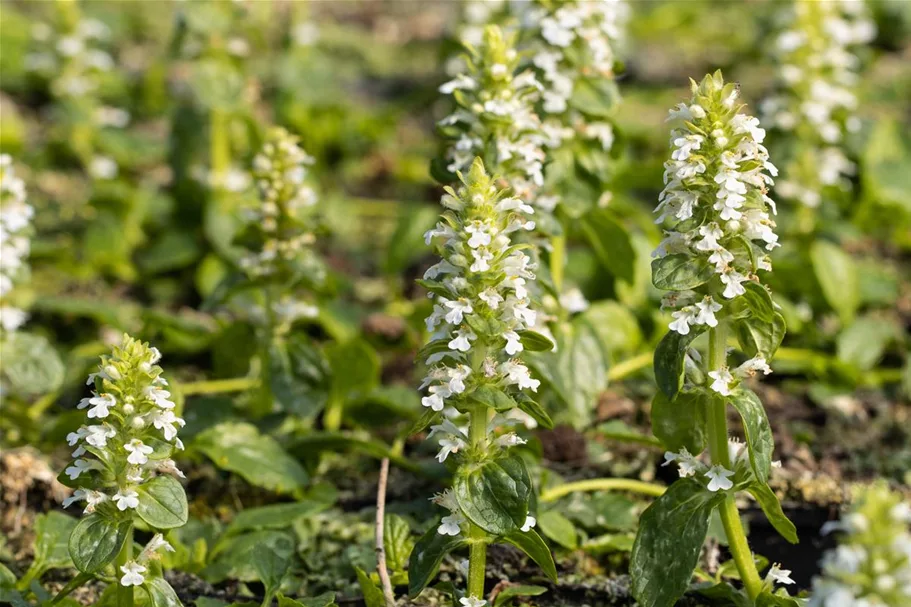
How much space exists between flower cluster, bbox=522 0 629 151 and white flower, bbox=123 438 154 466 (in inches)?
79.1

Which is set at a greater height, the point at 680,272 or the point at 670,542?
the point at 680,272

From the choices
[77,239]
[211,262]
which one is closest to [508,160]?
[211,262]

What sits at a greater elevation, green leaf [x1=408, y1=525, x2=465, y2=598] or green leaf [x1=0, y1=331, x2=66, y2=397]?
green leaf [x1=0, y1=331, x2=66, y2=397]

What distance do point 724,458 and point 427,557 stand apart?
93cm

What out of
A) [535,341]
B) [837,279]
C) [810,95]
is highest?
[810,95]

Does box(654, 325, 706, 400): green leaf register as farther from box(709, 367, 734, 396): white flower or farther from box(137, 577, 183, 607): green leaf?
box(137, 577, 183, 607): green leaf

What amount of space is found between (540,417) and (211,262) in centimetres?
331

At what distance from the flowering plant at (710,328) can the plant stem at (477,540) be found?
1.49 feet

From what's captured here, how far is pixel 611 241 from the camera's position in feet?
17.0

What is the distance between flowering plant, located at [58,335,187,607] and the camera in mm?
3457

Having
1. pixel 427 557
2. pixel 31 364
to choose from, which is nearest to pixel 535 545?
pixel 427 557

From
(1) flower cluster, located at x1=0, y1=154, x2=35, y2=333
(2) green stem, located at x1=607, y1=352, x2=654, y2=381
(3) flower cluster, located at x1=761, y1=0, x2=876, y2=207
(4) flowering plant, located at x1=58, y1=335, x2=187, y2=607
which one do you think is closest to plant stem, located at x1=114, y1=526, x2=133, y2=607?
(4) flowering plant, located at x1=58, y1=335, x2=187, y2=607

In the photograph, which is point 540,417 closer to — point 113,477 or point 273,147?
point 113,477

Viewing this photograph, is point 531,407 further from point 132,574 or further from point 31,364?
point 31,364
